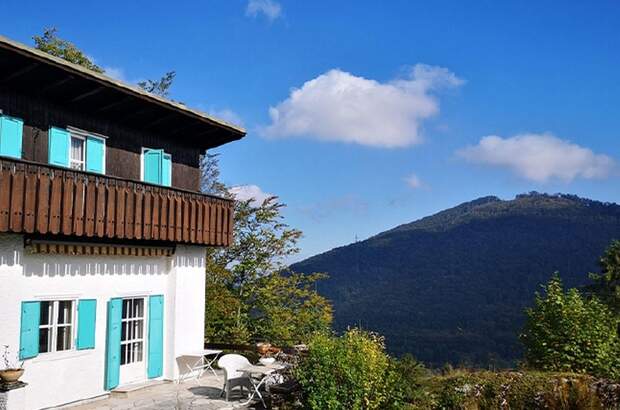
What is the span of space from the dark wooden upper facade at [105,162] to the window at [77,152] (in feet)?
0.81

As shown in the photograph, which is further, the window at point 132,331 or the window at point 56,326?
the window at point 132,331

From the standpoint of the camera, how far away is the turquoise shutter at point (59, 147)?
11.1 meters

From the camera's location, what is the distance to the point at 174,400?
1135 cm

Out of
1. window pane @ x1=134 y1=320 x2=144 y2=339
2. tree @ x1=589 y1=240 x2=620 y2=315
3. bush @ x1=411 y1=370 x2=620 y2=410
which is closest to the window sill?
window pane @ x1=134 y1=320 x2=144 y2=339

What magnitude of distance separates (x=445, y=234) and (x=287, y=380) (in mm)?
105845

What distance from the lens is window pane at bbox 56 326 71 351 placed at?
35.6 feet

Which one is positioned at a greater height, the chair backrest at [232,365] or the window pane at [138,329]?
the window pane at [138,329]

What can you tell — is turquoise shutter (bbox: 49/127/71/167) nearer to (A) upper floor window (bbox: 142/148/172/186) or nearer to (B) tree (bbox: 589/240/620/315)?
(A) upper floor window (bbox: 142/148/172/186)

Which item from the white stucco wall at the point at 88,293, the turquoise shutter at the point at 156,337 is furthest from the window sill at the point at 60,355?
the turquoise shutter at the point at 156,337

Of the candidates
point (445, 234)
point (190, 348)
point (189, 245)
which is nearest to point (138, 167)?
point (189, 245)

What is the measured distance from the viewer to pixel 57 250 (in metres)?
10.7

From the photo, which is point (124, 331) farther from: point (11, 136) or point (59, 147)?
point (11, 136)

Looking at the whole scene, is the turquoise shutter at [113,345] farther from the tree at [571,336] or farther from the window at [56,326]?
the tree at [571,336]

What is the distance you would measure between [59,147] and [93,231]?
1.86 meters
